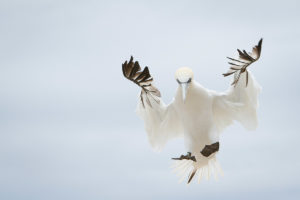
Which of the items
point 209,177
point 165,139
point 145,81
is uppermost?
point 145,81

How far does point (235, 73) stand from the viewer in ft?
19.1

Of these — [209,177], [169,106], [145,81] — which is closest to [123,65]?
[145,81]

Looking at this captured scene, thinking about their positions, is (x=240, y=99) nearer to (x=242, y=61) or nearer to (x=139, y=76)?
(x=242, y=61)

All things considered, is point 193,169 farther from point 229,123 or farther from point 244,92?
point 244,92

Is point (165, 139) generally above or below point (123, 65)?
below

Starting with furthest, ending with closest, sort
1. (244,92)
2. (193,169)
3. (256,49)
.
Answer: (193,169), (244,92), (256,49)

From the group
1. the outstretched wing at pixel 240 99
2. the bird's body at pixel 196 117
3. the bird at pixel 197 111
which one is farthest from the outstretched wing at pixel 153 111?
the outstretched wing at pixel 240 99

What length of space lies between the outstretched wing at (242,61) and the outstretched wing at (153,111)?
2.37 ft

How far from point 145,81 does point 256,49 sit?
1111 mm

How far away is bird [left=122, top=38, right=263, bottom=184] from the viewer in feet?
18.7

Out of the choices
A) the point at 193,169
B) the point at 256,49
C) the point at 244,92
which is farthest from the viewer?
the point at 193,169

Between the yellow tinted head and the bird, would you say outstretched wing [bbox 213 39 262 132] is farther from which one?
the yellow tinted head

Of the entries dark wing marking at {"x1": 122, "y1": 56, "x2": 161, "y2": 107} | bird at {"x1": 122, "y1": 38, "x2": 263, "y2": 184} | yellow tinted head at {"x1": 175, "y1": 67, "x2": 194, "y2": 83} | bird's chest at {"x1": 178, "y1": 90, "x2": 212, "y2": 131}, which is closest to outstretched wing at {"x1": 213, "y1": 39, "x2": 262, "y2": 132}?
bird at {"x1": 122, "y1": 38, "x2": 263, "y2": 184}

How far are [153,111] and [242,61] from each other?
3.75 ft
